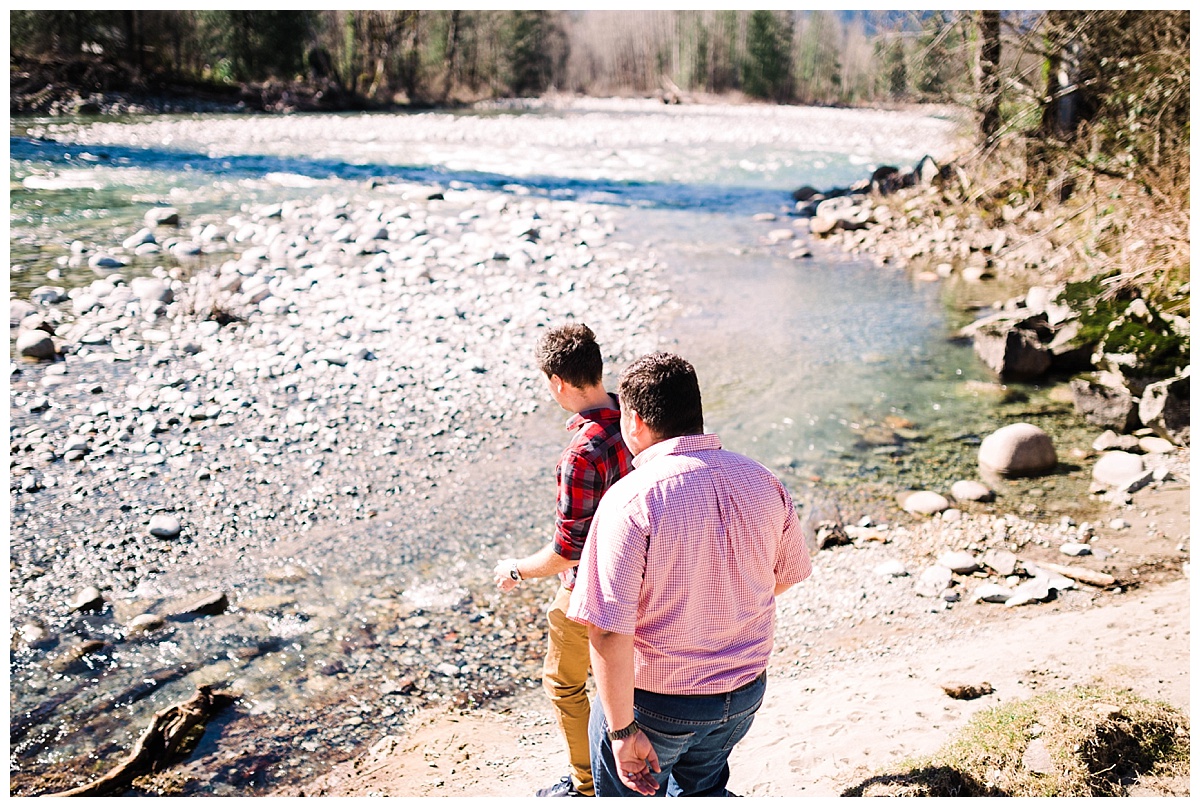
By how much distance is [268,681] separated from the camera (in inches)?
158

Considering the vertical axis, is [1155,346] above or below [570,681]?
above

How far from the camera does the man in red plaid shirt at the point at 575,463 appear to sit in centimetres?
263

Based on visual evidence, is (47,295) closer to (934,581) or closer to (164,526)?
(164,526)

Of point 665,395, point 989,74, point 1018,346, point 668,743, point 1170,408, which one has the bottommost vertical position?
point 1170,408

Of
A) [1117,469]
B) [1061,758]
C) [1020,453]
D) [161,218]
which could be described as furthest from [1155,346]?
[161,218]

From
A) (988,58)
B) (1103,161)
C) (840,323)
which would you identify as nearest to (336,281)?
(840,323)

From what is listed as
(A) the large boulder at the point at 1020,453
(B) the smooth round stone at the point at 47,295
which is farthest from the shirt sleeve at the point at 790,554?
(B) the smooth round stone at the point at 47,295

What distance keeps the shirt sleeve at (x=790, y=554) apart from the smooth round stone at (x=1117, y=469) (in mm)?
4510

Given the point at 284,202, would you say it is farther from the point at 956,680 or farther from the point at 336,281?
the point at 956,680

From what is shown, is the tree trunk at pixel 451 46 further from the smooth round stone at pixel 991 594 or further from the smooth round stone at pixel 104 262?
the smooth round stone at pixel 991 594

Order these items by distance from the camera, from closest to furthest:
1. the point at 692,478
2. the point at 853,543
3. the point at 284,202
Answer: the point at 692,478
the point at 853,543
the point at 284,202

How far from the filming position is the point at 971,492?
5.79 meters

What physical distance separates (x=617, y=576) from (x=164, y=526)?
3956 millimetres

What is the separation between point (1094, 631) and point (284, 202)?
41.3ft
